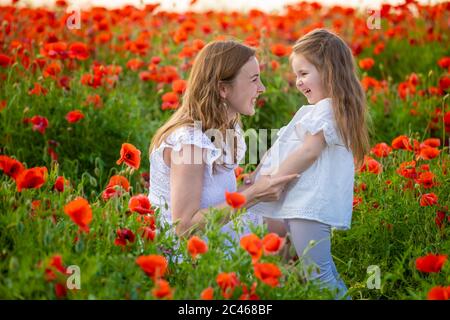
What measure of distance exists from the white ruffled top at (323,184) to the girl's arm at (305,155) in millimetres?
22

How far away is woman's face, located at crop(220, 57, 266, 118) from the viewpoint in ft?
10.2

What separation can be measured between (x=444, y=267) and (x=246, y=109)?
101 centimetres

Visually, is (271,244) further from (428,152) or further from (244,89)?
(428,152)

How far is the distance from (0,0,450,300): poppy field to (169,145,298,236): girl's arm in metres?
→ 0.08

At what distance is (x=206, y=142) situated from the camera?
298cm

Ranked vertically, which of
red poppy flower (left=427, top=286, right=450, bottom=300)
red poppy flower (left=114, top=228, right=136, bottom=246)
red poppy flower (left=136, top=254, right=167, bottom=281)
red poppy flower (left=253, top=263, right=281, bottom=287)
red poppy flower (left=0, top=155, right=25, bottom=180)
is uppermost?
red poppy flower (left=0, top=155, right=25, bottom=180)

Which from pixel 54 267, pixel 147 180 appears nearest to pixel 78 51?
pixel 147 180

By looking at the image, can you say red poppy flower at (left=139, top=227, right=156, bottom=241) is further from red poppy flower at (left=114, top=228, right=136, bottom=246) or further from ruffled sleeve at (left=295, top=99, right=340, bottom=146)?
ruffled sleeve at (left=295, top=99, right=340, bottom=146)

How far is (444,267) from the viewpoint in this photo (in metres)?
2.66

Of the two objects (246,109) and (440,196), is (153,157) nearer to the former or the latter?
(246,109)

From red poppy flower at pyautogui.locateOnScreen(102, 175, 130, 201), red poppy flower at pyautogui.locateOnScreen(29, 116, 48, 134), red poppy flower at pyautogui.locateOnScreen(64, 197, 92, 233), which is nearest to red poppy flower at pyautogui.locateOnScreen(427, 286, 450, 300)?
red poppy flower at pyautogui.locateOnScreen(64, 197, 92, 233)

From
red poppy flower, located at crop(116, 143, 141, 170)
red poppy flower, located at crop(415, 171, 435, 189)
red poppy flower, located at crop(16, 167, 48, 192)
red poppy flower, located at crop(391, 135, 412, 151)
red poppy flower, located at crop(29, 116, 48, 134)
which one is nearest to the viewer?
red poppy flower, located at crop(16, 167, 48, 192)

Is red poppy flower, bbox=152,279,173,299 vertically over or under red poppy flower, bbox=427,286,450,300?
over
